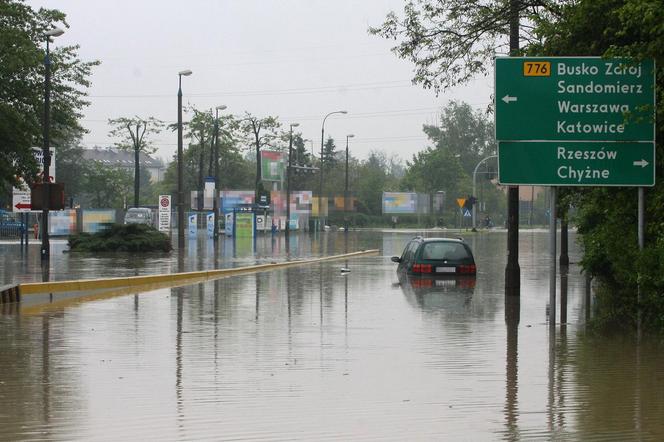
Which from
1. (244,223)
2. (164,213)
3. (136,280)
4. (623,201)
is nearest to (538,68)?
(623,201)

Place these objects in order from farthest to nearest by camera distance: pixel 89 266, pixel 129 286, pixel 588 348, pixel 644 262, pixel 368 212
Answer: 1. pixel 368 212
2. pixel 89 266
3. pixel 129 286
4. pixel 644 262
5. pixel 588 348

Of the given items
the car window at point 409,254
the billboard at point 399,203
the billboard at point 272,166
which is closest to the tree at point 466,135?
the billboard at point 399,203

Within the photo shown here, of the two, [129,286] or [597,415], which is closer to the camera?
[597,415]

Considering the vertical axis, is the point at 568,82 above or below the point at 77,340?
above

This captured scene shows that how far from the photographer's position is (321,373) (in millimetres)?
11953

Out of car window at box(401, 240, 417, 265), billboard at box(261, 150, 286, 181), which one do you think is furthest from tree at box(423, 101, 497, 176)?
car window at box(401, 240, 417, 265)

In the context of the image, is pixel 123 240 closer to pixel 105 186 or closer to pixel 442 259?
pixel 442 259

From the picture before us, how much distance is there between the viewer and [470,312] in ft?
63.9

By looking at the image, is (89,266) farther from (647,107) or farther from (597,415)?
(597,415)

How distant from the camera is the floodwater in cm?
891

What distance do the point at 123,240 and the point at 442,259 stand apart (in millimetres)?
17902

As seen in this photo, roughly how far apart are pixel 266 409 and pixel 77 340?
586 cm

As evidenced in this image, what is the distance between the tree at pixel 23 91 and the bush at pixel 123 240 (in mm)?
4613

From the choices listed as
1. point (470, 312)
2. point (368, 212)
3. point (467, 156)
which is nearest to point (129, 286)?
point (470, 312)
